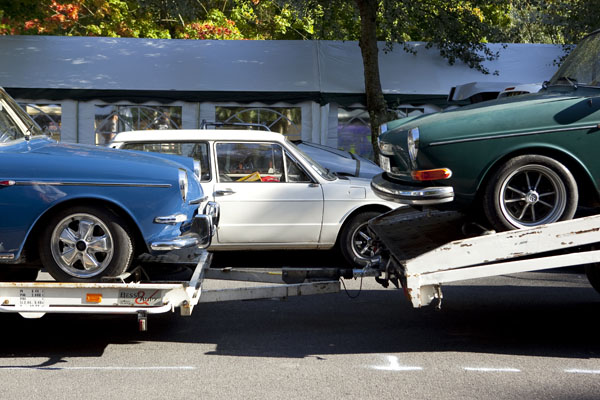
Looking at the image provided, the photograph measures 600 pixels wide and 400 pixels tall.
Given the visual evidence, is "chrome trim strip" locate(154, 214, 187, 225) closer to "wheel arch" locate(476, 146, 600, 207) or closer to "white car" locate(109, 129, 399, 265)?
"wheel arch" locate(476, 146, 600, 207)

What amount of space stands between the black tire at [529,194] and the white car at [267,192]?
133 inches

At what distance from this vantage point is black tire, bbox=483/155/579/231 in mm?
5434

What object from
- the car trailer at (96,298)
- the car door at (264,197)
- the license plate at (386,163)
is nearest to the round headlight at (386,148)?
the license plate at (386,163)

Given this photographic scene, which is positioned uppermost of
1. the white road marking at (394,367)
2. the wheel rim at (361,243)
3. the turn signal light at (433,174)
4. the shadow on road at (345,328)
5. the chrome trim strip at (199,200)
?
the turn signal light at (433,174)

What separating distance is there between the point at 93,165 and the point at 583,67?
4.01 m

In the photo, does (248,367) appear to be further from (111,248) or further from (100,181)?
(100,181)

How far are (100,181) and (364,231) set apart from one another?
4.40 m

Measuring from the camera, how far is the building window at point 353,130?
17.2 meters

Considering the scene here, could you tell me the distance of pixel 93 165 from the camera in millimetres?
5527

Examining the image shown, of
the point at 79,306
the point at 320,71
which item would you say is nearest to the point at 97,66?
the point at 320,71

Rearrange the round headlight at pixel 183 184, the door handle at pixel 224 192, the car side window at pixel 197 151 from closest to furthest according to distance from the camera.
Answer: the round headlight at pixel 183 184
the door handle at pixel 224 192
the car side window at pixel 197 151

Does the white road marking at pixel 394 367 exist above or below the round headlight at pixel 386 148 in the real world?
below

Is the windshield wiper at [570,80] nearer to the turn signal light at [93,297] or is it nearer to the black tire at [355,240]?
the black tire at [355,240]

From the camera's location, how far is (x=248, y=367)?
5.35 m
